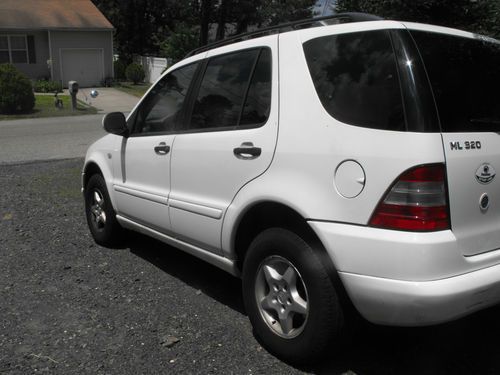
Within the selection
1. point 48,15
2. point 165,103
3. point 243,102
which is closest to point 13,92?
point 48,15

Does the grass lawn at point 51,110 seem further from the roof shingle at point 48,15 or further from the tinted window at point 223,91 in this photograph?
the tinted window at point 223,91

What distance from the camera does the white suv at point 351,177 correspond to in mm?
2521

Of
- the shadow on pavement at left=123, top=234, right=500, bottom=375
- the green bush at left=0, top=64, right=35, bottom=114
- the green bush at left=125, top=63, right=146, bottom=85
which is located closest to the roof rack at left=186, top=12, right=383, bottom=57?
the shadow on pavement at left=123, top=234, right=500, bottom=375

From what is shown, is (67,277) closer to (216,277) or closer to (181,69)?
(216,277)

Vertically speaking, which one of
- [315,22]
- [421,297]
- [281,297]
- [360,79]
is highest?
[315,22]

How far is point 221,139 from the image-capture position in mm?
3479

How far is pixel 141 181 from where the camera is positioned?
438 cm

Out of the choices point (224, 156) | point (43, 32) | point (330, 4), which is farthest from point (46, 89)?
point (224, 156)

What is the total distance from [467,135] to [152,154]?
7.99 ft

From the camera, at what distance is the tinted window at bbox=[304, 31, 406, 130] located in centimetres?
261

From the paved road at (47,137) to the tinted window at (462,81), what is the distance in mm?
9490

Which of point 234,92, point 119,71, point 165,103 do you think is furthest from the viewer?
point 119,71

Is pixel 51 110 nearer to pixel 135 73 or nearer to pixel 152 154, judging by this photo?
pixel 135 73

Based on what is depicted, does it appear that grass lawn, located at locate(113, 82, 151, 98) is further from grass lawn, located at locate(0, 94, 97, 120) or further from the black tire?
the black tire
